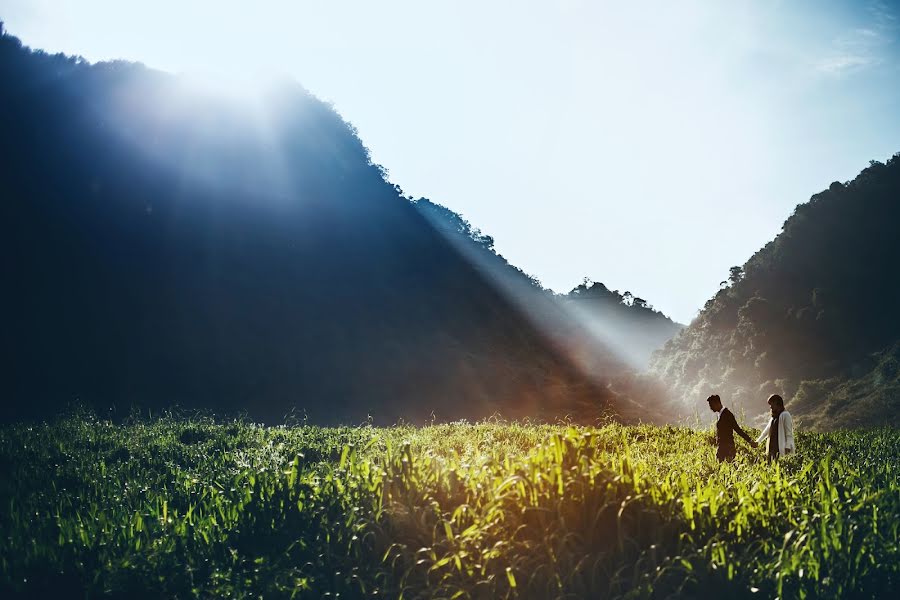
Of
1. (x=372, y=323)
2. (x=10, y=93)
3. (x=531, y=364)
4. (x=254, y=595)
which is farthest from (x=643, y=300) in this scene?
(x=254, y=595)

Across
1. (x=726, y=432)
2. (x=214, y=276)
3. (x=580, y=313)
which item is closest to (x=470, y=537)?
(x=726, y=432)

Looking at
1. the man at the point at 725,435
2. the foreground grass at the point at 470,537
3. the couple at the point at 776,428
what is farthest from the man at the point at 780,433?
the foreground grass at the point at 470,537

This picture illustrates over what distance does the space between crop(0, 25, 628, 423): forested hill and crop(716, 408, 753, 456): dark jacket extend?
962 inches

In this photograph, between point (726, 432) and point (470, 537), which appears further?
point (726, 432)

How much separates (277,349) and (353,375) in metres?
5.34

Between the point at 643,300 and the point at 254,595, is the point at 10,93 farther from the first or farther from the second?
the point at 643,300

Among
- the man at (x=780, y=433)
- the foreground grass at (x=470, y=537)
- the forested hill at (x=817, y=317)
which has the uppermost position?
the forested hill at (x=817, y=317)

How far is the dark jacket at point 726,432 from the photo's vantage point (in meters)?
10.4

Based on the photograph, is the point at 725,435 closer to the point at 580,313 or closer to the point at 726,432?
the point at 726,432

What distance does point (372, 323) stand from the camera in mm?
47656

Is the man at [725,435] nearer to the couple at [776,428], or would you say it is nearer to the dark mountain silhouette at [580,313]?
the couple at [776,428]

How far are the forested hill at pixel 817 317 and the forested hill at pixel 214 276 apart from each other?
33.2 metres

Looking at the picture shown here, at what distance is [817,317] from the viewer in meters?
80.1

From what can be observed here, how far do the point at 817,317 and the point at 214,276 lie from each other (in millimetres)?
77010
